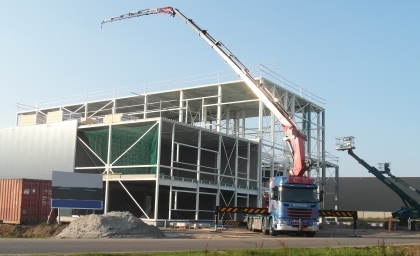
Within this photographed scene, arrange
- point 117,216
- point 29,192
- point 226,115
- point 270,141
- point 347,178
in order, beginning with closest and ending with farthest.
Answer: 1. point 117,216
2. point 29,192
3. point 270,141
4. point 226,115
5. point 347,178

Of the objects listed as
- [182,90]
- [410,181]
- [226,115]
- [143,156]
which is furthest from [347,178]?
[143,156]

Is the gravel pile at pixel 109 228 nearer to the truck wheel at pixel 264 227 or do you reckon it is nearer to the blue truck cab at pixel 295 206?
the blue truck cab at pixel 295 206

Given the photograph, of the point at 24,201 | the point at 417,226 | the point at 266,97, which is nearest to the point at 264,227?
the point at 266,97

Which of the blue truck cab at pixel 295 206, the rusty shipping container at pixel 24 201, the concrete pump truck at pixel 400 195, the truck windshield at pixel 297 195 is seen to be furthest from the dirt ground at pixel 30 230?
the concrete pump truck at pixel 400 195

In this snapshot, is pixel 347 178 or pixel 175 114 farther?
pixel 347 178

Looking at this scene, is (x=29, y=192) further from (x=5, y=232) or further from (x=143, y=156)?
(x=143, y=156)

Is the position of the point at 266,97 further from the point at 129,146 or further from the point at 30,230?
the point at 30,230

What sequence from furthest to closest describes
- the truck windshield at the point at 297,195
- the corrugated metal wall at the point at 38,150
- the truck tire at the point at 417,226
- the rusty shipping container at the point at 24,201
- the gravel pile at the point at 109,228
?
the truck tire at the point at 417,226 < the corrugated metal wall at the point at 38,150 < the rusty shipping container at the point at 24,201 < the truck windshield at the point at 297,195 < the gravel pile at the point at 109,228

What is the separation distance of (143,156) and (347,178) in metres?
47.2

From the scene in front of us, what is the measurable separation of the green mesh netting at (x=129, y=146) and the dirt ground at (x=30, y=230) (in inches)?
390

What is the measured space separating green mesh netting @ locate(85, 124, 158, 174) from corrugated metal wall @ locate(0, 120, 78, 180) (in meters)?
1.87

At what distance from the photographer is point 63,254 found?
1434 cm

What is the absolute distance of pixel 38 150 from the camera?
135 ft

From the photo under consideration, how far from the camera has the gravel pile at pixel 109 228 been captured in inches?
949
